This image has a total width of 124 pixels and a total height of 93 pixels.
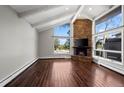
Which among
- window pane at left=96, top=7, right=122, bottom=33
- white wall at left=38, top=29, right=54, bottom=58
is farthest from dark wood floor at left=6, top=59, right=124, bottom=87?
white wall at left=38, top=29, right=54, bottom=58

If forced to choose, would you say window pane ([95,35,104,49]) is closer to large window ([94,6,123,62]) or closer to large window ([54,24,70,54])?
large window ([94,6,123,62])

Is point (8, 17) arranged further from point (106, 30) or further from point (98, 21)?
point (98, 21)

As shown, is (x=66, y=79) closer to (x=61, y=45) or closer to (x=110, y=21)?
(x=110, y=21)

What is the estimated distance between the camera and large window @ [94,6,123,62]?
20.9 ft

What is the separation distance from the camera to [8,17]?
14.3 feet

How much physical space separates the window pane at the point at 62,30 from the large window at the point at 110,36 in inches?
136

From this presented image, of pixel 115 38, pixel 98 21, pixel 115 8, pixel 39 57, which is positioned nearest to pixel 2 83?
pixel 115 38

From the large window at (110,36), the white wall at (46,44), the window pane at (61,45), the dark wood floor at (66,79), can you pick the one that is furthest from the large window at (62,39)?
the dark wood floor at (66,79)

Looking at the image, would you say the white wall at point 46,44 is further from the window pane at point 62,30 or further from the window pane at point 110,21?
the window pane at point 110,21

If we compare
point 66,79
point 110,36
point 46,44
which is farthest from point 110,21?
point 46,44

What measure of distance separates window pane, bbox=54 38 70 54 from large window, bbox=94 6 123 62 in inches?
133

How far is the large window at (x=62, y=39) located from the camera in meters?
12.2

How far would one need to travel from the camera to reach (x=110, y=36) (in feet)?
23.9
